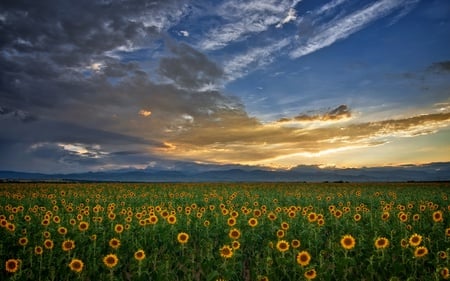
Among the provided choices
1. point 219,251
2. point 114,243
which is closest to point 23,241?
point 114,243

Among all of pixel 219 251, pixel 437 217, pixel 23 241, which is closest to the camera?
pixel 23 241

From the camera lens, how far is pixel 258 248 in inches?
442

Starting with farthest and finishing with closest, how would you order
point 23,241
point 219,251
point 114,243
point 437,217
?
point 437,217, point 219,251, point 23,241, point 114,243

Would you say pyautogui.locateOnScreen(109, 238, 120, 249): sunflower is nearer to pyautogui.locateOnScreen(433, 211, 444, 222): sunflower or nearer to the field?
the field

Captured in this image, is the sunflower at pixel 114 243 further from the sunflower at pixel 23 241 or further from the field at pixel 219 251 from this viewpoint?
the sunflower at pixel 23 241

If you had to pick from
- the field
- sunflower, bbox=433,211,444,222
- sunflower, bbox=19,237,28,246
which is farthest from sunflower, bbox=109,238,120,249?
sunflower, bbox=433,211,444,222

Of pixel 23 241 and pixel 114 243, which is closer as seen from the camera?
pixel 114 243

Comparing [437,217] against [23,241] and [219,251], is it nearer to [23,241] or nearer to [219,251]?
[219,251]

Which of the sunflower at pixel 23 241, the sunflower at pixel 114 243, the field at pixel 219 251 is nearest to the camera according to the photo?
the field at pixel 219 251

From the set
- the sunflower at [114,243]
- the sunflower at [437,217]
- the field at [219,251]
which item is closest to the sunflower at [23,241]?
the field at [219,251]

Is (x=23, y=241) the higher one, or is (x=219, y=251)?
(x=23, y=241)

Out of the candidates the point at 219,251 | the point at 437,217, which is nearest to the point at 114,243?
the point at 219,251

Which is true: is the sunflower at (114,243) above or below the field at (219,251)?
above

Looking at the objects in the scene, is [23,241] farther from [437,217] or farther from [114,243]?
[437,217]
